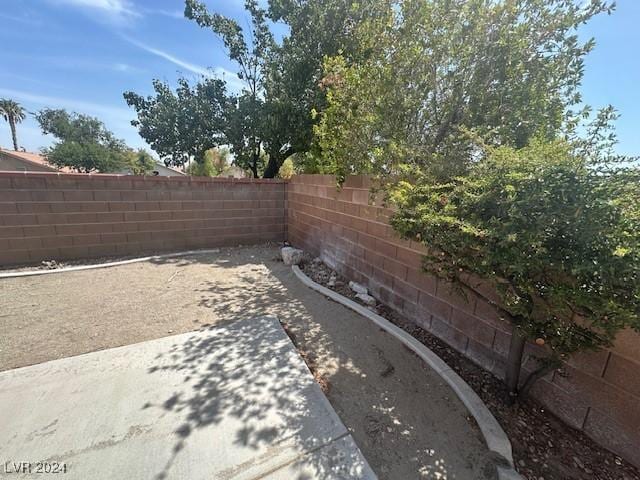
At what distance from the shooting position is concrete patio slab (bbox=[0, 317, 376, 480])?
160cm

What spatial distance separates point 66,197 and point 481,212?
6.55 metres

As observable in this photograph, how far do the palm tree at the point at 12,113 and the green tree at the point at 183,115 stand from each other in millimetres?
48074

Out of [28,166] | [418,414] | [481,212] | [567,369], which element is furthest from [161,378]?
[28,166]

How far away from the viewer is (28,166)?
2242 cm

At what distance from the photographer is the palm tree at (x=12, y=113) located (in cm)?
3919

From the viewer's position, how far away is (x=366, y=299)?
3.81 metres

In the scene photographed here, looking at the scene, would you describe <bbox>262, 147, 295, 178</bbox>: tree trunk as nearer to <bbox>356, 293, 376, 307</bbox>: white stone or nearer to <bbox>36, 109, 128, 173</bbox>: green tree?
<bbox>356, 293, 376, 307</bbox>: white stone

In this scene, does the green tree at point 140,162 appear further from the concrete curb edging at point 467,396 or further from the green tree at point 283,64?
the concrete curb edging at point 467,396

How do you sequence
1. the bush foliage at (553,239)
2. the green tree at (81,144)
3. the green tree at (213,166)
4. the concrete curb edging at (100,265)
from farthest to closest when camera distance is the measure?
the green tree at (81,144)
the green tree at (213,166)
the concrete curb edging at (100,265)
the bush foliage at (553,239)

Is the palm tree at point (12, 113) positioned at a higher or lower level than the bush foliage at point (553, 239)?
higher

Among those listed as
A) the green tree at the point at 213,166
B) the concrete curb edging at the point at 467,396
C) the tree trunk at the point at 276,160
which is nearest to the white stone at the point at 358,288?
the concrete curb edging at the point at 467,396

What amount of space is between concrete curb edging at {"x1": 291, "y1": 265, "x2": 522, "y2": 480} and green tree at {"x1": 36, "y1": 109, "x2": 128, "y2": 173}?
25545 millimetres

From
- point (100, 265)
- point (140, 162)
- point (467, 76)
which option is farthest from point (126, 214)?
point (140, 162)

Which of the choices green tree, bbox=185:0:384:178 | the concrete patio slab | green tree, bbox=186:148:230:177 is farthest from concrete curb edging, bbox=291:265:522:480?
green tree, bbox=186:148:230:177
